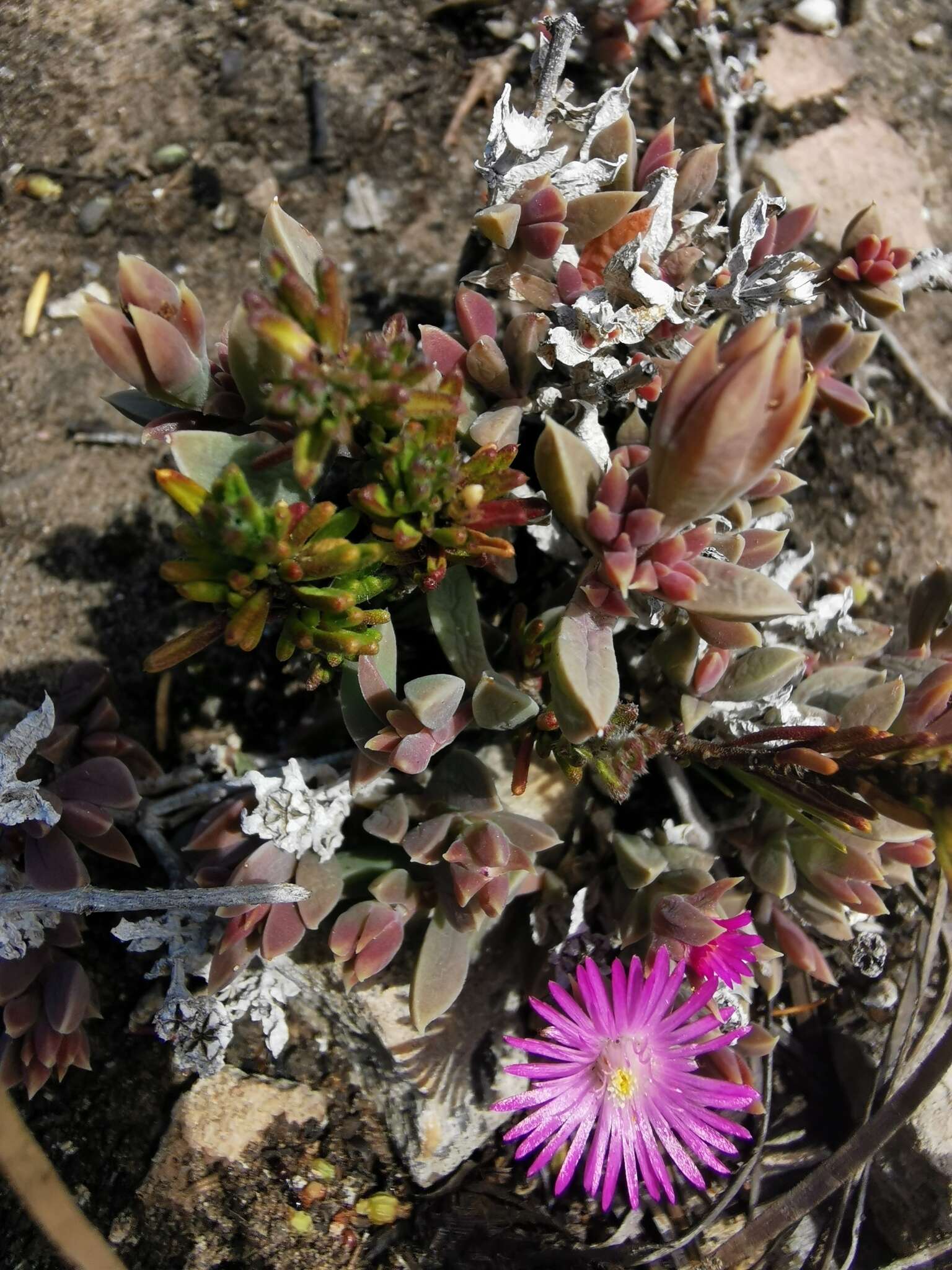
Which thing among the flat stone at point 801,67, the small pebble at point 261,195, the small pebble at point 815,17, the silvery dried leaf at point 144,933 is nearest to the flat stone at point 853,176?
the flat stone at point 801,67

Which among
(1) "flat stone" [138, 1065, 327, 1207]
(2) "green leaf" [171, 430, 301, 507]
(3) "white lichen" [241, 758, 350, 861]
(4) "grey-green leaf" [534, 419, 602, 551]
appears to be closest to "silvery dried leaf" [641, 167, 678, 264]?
(4) "grey-green leaf" [534, 419, 602, 551]

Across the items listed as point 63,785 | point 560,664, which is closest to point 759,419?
point 560,664

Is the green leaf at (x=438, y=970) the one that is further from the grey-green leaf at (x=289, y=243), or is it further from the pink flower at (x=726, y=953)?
the grey-green leaf at (x=289, y=243)

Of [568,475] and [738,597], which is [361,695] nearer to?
[568,475]

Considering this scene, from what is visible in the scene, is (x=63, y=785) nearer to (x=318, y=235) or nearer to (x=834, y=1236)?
(x=318, y=235)

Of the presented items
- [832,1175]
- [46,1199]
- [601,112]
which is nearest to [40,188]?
[601,112]
